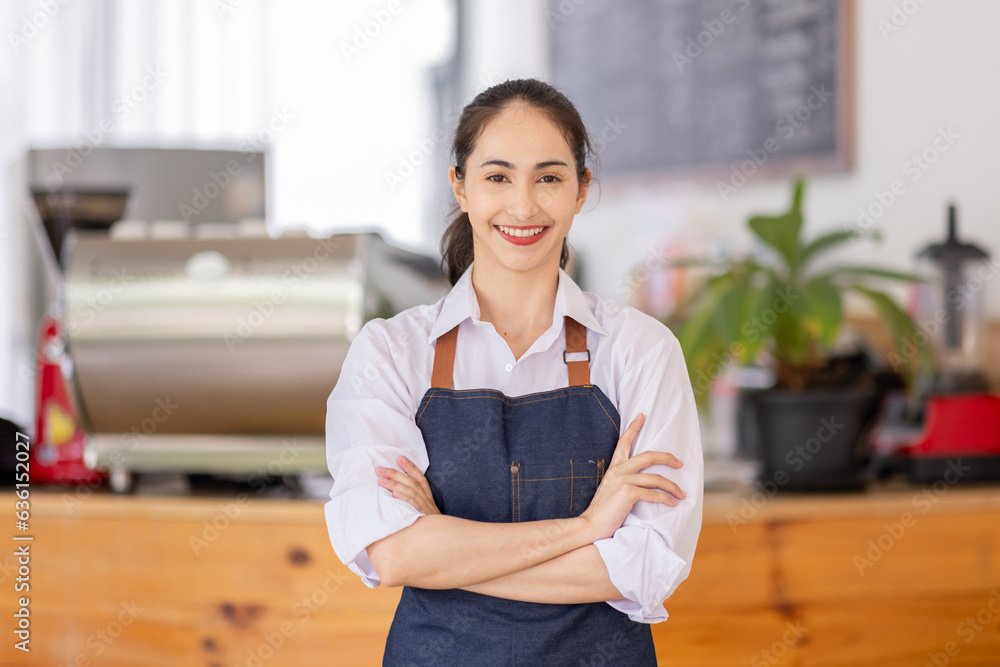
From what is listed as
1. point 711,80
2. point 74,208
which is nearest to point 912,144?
point 711,80

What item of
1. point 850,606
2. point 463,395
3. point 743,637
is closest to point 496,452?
point 463,395

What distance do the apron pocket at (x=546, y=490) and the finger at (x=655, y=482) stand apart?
0.23ft

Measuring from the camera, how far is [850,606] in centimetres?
150

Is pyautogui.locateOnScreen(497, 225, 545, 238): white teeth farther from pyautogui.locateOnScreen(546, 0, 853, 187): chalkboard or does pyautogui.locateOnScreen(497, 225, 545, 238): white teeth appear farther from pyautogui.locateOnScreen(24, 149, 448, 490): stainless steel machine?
pyautogui.locateOnScreen(546, 0, 853, 187): chalkboard

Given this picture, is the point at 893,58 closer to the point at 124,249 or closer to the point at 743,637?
the point at 743,637

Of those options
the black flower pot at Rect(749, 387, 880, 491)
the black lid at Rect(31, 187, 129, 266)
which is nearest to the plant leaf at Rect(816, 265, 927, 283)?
the black flower pot at Rect(749, 387, 880, 491)

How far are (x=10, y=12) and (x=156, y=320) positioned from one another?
2682 millimetres

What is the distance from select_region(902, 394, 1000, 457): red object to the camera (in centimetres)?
164

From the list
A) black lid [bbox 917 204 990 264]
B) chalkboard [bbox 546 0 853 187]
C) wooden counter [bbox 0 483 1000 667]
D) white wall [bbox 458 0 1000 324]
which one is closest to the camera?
wooden counter [bbox 0 483 1000 667]

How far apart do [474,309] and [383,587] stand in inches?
26.6

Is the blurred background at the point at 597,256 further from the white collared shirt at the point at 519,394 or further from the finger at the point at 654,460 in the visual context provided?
the finger at the point at 654,460

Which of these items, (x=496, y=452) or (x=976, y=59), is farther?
(x=976, y=59)

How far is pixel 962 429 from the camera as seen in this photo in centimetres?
165

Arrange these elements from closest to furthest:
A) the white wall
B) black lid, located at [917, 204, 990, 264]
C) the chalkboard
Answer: black lid, located at [917, 204, 990, 264] < the white wall < the chalkboard
